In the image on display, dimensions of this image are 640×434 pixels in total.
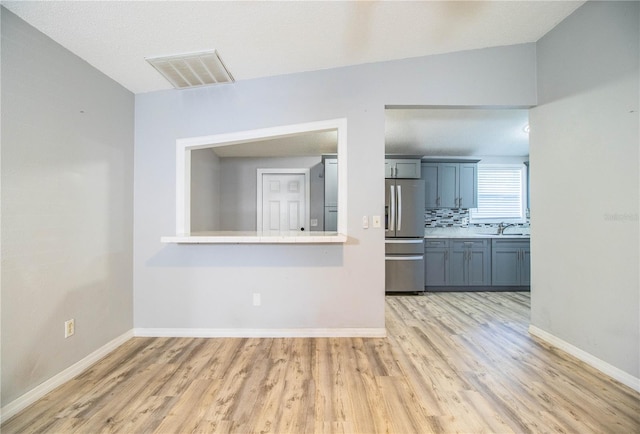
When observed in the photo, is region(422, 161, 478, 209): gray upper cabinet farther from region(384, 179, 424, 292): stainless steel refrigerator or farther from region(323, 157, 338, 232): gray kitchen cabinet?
region(323, 157, 338, 232): gray kitchen cabinet

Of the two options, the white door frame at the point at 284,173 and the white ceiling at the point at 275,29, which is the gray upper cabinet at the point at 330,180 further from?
the white ceiling at the point at 275,29

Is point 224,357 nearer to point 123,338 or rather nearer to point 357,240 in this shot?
point 123,338

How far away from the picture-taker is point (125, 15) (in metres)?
1.62

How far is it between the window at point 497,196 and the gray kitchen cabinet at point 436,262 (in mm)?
1061

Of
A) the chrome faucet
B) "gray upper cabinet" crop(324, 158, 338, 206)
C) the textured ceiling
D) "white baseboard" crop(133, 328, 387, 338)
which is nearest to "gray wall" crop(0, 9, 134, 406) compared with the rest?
the textured ceiling

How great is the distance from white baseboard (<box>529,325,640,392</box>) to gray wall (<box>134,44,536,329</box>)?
148cm

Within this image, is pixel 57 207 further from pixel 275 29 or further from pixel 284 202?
pixel 284 202

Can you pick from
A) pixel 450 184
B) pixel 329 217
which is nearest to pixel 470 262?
pixel 450 184

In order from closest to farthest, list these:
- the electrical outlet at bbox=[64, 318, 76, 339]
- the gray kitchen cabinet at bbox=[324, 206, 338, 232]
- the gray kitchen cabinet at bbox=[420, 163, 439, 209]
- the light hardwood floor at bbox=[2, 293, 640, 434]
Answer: the light hardwood floor at bbox=[2, 293, 640, 434]
the electrical outlet at bbox=[64, 318, 76, 339]
the gray kitchen cabinet at bbox=[324, 206, 338, 232]
the gray kitchen cabinet at bbox=[420, 163, 439, 209]

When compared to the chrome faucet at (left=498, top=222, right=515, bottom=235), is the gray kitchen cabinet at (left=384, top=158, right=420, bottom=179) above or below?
above

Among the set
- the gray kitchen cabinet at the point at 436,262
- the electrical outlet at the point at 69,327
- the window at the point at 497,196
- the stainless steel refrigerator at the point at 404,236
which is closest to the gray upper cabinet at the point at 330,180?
the stainless steel refrigerator at the point at 404,236

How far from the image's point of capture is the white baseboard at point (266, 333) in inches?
95.9

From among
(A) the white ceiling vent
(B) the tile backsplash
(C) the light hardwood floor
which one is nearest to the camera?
(C) the light hardwood floor

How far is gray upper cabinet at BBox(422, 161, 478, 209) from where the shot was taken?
4.37 meters
